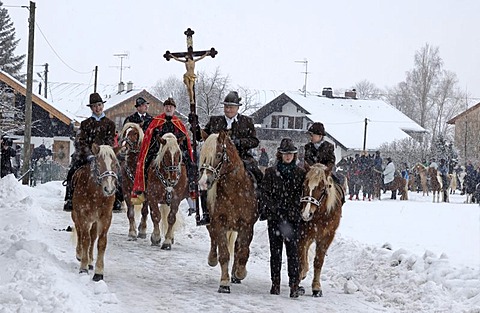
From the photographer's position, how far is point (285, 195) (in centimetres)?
962

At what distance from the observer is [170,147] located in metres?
12.4

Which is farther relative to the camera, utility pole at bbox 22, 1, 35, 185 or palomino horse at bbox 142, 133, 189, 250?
utility pole at bbox 22, 1, 35, 185

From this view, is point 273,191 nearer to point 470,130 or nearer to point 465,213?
point 465,213

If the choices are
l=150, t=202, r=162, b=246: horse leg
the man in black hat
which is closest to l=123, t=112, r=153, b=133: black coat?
the man in black hat

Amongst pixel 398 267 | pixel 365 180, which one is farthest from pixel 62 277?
pixel 365 180

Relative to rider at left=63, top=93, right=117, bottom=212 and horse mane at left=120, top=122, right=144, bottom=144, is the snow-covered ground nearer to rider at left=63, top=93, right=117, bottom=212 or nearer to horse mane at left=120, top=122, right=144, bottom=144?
rider at left=63, top=93, right=117, bottom=212

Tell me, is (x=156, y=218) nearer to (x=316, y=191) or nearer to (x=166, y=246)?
(x=166, y=246)

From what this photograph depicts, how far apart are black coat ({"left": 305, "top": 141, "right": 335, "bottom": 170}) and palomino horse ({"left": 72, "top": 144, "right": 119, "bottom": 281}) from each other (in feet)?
9.23

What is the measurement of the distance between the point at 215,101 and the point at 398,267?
4998 centimetres

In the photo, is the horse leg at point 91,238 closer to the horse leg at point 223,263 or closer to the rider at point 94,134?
the rider at point 94,134

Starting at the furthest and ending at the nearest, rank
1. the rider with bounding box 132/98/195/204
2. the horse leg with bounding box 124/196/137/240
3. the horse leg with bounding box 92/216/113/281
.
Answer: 1. the horse leg with bounding box 124/196/137/240
2. the rider with bounding box 132/98/195/204
3. the horse leg with bounding box 92/216/113/281

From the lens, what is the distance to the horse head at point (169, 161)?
12.4 m

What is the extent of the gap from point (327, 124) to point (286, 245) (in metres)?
53.1

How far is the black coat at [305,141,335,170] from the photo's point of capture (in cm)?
1015
